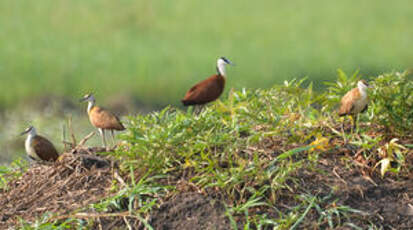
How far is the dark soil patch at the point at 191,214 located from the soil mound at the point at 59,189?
1.66 ft

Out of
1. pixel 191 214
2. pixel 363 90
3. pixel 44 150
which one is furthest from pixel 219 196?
pixel 44 150

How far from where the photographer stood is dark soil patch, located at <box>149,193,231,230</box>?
4.10 metres

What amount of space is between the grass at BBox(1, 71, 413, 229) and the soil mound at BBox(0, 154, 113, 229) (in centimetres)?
15

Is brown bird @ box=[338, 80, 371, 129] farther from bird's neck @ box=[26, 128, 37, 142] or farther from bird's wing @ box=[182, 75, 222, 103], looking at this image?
bird's neck @ box=[26, 128, 37, 142]

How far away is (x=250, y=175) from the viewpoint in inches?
169

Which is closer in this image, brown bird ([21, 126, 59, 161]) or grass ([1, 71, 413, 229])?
grass ([1, 71, 413, 229])

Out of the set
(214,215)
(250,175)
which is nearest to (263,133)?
(250,175)

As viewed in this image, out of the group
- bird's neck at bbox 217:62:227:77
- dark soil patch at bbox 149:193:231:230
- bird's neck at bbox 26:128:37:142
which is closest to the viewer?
dark soil patch at bbox 149:193:231:230

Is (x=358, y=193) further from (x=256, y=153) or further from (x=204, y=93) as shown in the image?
(x=204, y=93)

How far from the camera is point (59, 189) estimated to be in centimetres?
478

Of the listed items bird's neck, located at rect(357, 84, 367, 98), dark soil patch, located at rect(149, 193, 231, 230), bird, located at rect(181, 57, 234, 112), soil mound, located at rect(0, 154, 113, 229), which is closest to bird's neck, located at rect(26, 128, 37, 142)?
soil mound, located at rect(0, 154, 113, 229)

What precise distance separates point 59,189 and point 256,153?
1.37 m

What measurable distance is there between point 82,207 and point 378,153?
6.37 feet

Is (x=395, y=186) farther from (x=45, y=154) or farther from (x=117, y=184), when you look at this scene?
(x=45, y=154)
